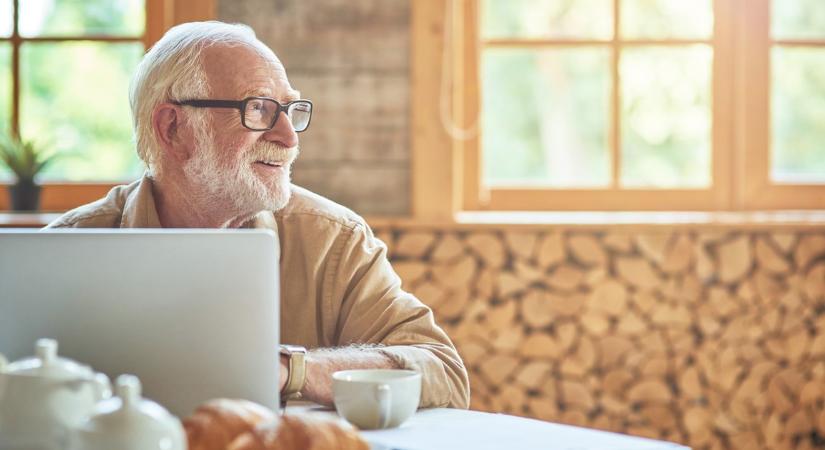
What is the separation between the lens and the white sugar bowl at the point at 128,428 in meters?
0.80

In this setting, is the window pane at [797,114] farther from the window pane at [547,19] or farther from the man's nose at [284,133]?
the man's nose at [284,133]

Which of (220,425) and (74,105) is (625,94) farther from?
(220,425)

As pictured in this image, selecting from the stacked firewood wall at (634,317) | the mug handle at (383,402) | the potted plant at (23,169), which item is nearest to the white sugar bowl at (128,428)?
the mug handle at (383,402)

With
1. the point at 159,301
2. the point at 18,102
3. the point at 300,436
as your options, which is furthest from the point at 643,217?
the point at 300,436

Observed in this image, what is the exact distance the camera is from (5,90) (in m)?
3.10

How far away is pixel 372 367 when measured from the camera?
4.89ft

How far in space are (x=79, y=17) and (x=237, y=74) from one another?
5.02 feet

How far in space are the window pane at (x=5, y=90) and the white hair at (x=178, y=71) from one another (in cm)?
138

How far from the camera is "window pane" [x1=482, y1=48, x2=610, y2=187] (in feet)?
9.90

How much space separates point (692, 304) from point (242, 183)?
1531mm

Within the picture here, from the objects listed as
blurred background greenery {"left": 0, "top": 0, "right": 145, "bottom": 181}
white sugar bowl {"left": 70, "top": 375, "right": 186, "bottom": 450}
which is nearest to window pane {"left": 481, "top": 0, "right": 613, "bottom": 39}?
blurred background greenery {"left": 0, "top": 0, "right": 145, "bottom": 181}

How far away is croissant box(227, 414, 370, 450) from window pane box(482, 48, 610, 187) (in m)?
2.14

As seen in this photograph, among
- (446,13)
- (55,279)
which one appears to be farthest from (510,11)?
(55,279)

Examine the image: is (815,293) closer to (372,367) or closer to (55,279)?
(372,367)
